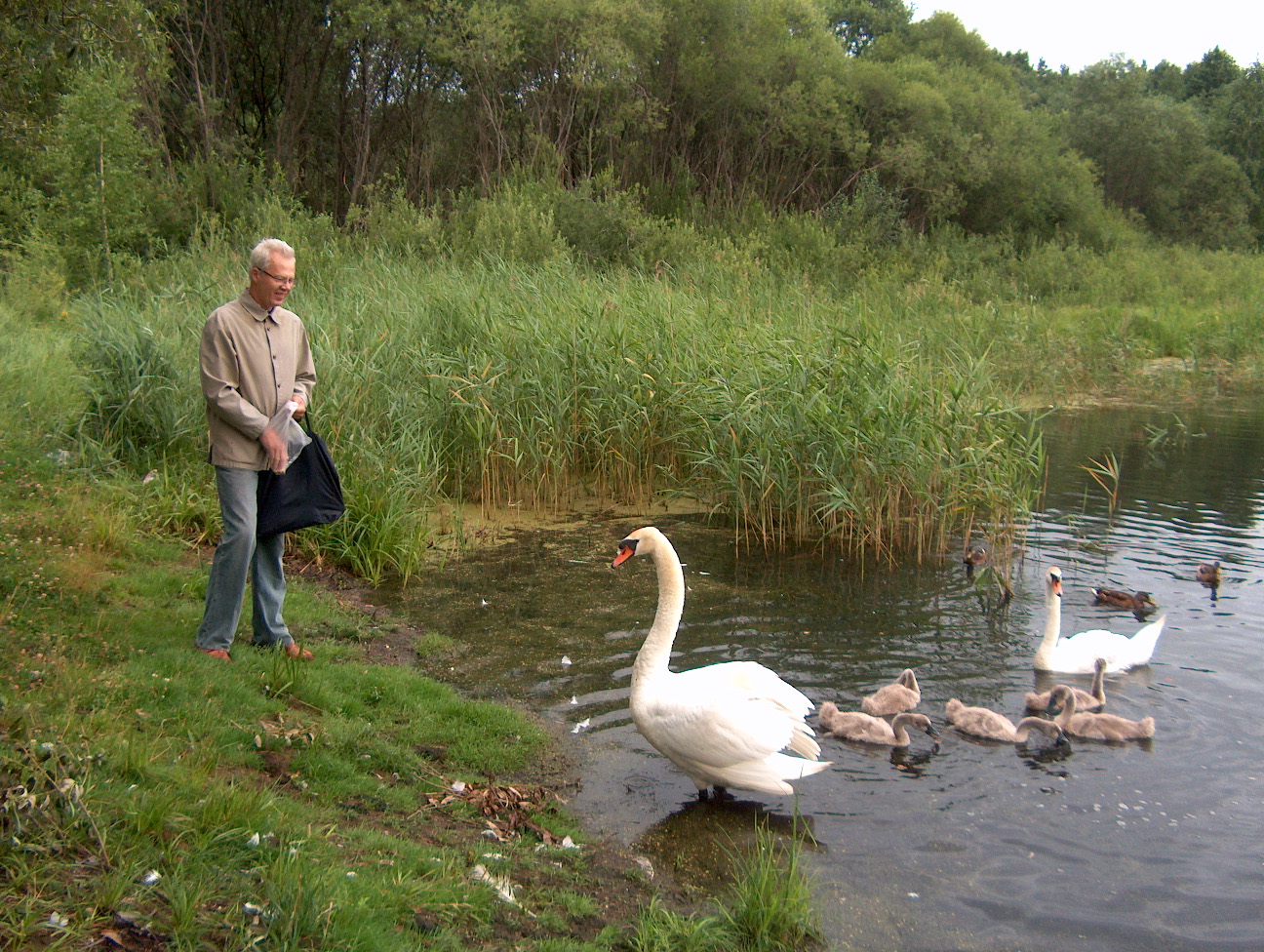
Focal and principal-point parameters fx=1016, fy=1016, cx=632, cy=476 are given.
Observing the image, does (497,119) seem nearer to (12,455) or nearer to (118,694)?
(12,455)

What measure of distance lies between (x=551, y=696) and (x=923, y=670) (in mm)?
2637

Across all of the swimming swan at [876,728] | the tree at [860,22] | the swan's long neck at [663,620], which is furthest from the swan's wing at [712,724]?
the tree at [860,22]

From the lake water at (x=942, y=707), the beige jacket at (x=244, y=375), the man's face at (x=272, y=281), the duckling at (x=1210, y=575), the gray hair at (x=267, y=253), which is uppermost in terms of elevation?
the gray hair at (x=267, y=253)

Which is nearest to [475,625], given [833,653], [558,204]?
[833,653]

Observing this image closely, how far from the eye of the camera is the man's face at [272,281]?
17.8ft

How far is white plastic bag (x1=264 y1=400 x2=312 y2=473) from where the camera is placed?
218 inches

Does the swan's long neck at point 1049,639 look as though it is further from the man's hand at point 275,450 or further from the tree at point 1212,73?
the tree at point 1212,73

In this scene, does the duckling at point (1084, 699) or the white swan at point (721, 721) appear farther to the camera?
the duckling at point (1084, 699)

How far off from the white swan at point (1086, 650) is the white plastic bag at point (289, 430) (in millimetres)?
5213

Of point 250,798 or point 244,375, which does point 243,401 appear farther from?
point 250,798

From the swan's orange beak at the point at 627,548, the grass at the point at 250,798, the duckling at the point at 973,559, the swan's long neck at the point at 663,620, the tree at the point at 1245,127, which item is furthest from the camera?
the tree at the point at 1245,127

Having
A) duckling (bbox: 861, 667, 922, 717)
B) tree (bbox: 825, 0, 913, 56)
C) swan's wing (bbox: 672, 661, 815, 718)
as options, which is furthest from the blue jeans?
tree (bbox: 825, 0, 913, 56)

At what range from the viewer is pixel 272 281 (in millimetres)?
5430

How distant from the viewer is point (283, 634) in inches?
237
